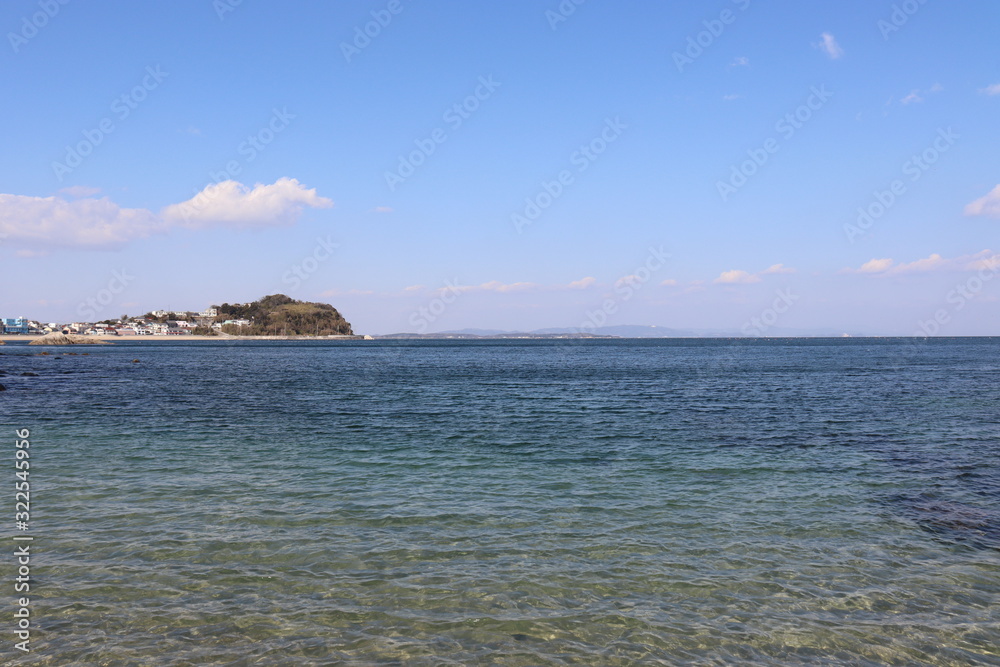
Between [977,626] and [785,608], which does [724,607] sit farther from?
[977,626]

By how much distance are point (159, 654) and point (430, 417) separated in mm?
27575

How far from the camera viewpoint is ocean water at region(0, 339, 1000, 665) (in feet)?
29.2

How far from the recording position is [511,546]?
1286cm

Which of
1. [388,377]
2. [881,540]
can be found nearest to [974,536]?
[881,540]

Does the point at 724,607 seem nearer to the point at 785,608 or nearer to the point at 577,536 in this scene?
the point at 785,608

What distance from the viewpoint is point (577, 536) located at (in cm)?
1358

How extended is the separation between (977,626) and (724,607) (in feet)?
12.6

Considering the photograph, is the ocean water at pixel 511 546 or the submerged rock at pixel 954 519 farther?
the submerged rock at pixel 954 519

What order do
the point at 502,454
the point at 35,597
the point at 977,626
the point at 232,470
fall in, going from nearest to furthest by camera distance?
the point at 977,626 → the point at 35,597 → the point at 232,470 → the point at 502,454

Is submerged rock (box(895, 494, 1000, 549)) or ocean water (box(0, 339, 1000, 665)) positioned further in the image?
submerged rock (box(895, 494, 1000, 549))

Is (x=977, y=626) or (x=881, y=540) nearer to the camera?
(x=977, y=626)

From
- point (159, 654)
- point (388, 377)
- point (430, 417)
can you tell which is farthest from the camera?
point (388, 377)

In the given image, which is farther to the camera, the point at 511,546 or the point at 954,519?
the point at 954,519

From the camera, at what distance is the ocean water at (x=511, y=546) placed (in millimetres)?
8898
